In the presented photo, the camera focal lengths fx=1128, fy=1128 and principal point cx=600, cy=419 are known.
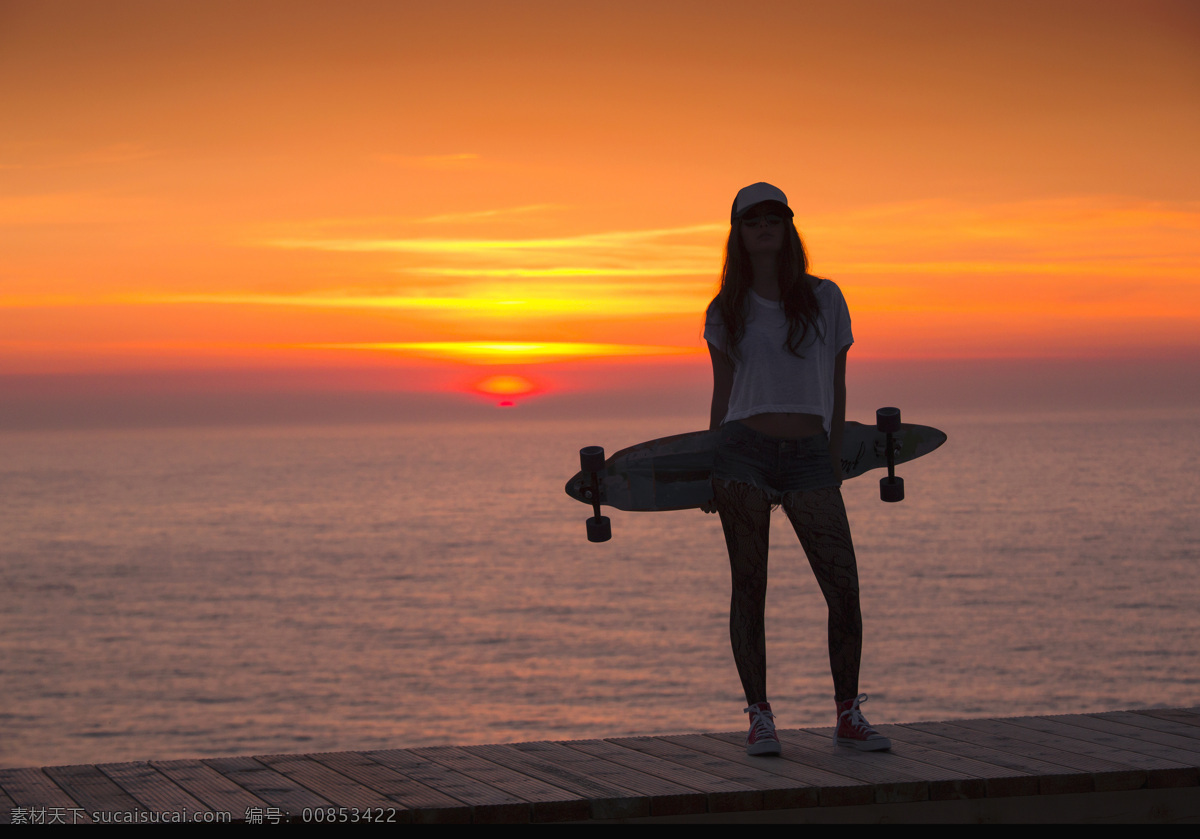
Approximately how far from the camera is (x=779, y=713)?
43750 millimetres

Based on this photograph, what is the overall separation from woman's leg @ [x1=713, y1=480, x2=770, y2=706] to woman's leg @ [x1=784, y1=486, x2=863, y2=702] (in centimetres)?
15

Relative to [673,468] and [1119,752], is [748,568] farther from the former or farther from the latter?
[1119,752]

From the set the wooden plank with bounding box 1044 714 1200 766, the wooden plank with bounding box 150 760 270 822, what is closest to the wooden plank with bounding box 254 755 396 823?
the wooden plank with bounding box 150 760 270 822

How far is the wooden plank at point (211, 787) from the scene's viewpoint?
161 inches

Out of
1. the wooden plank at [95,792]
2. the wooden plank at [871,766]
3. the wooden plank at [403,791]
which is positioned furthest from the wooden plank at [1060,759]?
→ the wooden plank at [95,792]

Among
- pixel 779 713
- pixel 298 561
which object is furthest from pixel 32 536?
pixel 779 713

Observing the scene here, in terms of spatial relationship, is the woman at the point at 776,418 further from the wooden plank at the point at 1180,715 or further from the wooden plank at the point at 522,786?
the wooden plank at the point at 1180,715

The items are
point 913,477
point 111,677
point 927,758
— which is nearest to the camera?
point 927,758

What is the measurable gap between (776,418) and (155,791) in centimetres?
286

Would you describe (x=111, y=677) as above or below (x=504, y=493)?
below

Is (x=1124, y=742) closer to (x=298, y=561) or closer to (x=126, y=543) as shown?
(x=298, y=561)

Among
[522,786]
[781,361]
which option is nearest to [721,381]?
[781,361]

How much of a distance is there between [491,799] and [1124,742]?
9.50ft

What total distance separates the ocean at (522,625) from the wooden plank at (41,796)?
38.1m
